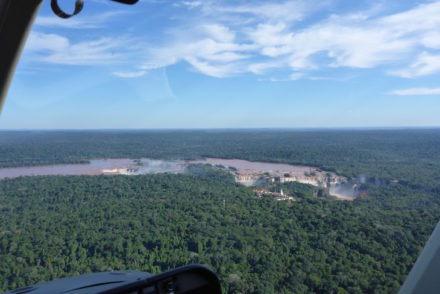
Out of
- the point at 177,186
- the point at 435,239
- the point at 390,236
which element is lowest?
the point at 177,186

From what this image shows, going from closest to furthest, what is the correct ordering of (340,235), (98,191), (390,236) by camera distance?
(390,236)
(340,235)
(98,191)

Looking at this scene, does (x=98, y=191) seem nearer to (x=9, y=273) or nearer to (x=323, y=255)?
(x=9, y=273)

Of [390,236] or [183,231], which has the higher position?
[390,236]

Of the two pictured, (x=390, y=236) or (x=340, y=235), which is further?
(x=340, y=235)

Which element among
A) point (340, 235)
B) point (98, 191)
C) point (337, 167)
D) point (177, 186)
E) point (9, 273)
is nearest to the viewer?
point (9, 273)

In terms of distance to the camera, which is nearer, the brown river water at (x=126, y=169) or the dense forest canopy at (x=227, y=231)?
the dense forest canopy at (x=227, y=231)

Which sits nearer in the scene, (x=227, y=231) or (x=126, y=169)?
(x=227, y=231)

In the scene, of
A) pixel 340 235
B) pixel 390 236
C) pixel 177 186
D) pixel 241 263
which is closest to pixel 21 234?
pixel 241 263

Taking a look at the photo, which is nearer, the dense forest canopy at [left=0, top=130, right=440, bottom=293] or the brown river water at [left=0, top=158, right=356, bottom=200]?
the dense forest canopy at [left=0, top=130, right=440, bottom=293]
